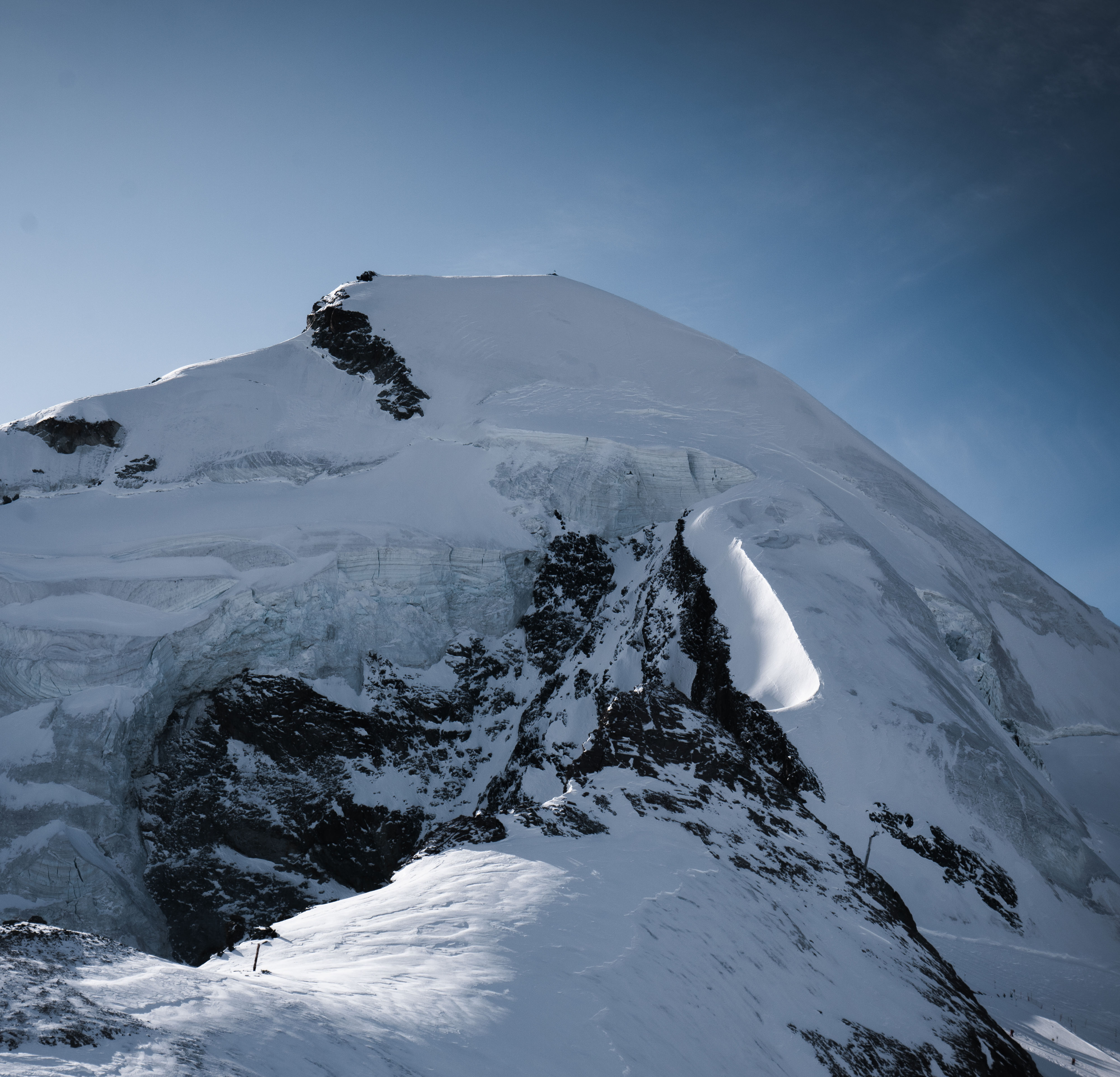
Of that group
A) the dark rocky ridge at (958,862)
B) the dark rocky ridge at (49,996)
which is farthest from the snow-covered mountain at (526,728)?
the dark rocky ridge at (958,862)

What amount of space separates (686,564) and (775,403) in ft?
60.2

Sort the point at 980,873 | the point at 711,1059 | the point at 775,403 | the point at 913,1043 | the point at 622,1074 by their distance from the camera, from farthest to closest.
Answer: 1. the point at 775,403
2. the point at 980,873
3. the point at 913,1043
4. the point at 711,1059
5. the point at 622,1074

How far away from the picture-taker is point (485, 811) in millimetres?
34812

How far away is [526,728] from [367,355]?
26.2 meters

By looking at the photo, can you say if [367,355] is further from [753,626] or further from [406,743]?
[753,626]

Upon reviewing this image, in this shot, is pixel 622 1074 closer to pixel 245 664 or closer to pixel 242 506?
pixel 245 664

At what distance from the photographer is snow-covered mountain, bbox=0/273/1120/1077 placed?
945 cm

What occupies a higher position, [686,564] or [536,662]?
[686,564]

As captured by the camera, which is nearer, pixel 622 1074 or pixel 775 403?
pixel 622 1074

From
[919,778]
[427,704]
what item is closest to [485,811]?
[427,704]

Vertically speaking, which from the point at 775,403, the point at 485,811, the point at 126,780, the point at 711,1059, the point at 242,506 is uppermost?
the point at 775,403

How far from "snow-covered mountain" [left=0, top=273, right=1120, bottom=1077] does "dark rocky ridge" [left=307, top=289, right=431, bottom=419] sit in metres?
0.22

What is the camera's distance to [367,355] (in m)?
50.7

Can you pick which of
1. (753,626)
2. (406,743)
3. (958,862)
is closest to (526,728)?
(406,743)
